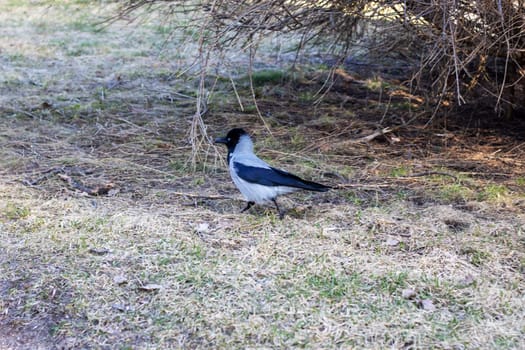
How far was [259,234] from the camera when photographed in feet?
14.3

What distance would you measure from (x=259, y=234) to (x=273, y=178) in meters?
0.45

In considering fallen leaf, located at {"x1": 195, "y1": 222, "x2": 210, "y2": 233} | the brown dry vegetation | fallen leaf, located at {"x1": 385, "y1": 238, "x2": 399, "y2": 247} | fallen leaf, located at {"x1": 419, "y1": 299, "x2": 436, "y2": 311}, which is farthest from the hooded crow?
fallen leaf, located at {"x1": 419, "y1": 299, "x2": 436, "y2": 311}

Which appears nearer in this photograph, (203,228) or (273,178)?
(203,228)

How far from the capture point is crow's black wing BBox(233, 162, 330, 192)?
14.9 ft

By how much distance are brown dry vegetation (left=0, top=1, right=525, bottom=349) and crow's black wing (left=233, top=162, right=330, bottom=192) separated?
0.81 ft

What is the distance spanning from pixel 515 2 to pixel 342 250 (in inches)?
100

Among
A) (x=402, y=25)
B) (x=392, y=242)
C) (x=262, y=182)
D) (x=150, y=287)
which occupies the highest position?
(x=402, y=25)

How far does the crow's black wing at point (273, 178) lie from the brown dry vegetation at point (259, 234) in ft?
0.81

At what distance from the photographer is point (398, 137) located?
6656mm

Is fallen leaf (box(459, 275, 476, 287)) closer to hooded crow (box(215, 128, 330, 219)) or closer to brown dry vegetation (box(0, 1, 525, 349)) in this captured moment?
brown dry vegetation (box(0, 1, 525, 349))

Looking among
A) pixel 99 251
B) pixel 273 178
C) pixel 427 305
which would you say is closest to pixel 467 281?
pixel 427 305

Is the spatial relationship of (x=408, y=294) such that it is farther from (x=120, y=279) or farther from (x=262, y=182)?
(x=120, y=279)

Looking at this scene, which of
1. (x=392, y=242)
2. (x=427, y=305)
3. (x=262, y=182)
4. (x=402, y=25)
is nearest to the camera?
(x=427, y=305)

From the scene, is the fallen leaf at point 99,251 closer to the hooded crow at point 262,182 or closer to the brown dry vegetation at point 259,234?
the brown dry vegetation at point 259,234
